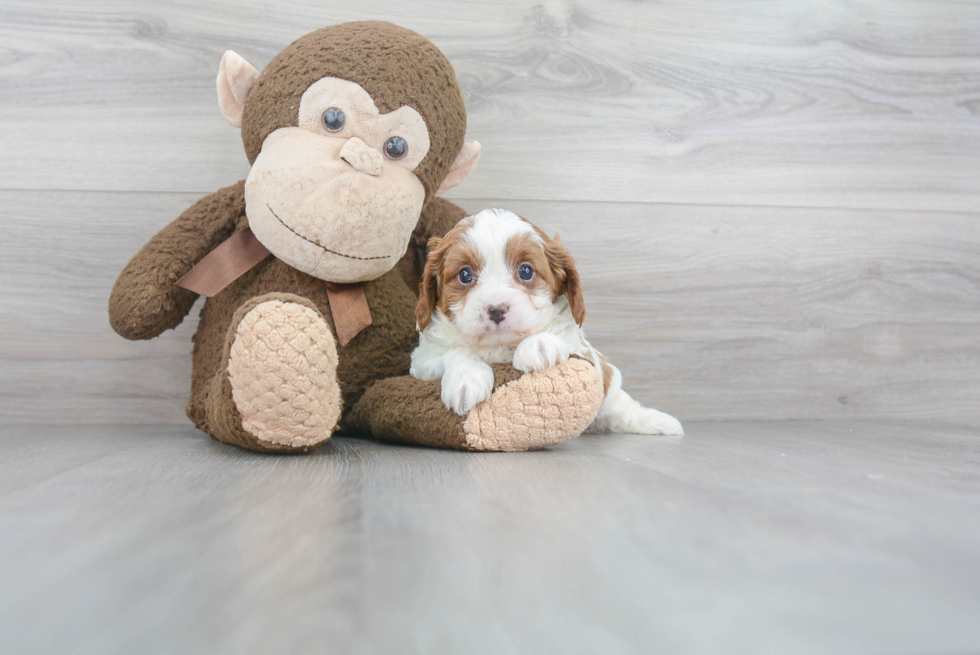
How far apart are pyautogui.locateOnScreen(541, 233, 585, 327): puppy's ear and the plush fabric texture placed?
20 cm

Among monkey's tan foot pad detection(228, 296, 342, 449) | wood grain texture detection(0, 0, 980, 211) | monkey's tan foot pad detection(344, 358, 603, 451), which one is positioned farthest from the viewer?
wood grain texture detection(0, 0, 980, 211)

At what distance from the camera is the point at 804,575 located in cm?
44

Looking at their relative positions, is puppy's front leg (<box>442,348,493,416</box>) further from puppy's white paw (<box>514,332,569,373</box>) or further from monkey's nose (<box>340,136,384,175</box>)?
monkey's nose (<box>340,136,384,175</box>)

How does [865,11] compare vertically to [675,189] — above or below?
above

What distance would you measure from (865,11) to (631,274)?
0.72 m

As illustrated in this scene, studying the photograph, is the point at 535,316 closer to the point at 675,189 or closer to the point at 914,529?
the point at 914,529

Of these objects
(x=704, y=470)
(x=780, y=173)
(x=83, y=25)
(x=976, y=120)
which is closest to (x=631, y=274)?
(x=780, y=173)

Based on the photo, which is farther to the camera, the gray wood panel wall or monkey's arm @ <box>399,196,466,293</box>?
the gray wood panel wall

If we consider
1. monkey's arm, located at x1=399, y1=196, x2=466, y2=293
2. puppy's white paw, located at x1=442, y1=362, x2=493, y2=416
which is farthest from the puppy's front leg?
monkey's arm, located at x1=399, y1=196, x2=466, y2=293

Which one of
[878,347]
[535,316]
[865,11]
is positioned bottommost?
[878,347]

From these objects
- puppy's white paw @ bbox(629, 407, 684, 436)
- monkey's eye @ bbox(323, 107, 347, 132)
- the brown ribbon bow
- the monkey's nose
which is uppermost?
monkey's eye @ bbox(323, 107, 347, 132)

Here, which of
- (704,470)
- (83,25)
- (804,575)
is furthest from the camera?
(83,25)

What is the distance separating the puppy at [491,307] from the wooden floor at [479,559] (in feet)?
0.53

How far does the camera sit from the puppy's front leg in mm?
837
